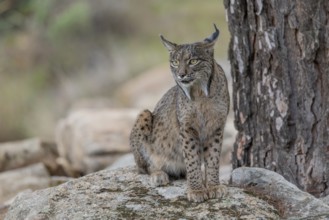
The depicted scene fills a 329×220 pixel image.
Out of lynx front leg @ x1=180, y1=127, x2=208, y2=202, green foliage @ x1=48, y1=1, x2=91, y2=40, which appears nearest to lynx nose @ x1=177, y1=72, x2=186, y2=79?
lynx front leg @ x1=180, y1=127, x2=208, y2=202

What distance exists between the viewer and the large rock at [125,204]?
19.1ft

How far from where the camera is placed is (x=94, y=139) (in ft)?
42.1

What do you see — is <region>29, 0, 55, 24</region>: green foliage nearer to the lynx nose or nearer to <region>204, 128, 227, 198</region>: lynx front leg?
<region>204, 128, 227, 198</region>: lynx front leg

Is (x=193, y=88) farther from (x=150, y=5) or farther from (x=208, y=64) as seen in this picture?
(x=150, y=5)

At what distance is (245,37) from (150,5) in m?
13.7

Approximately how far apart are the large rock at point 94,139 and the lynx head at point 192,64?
617 centimetres

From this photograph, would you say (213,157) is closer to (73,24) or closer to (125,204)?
(125,204)

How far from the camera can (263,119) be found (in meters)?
7.62

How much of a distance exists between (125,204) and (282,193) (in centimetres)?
125

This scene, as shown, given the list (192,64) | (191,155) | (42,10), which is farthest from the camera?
(42,10)

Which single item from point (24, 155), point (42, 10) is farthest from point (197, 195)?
point (42, 10)

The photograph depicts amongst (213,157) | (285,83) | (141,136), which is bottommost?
(213,157)

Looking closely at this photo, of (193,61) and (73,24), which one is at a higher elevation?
(73,24)

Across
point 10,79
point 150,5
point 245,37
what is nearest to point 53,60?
point 10,79
